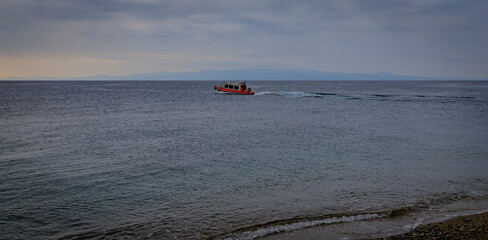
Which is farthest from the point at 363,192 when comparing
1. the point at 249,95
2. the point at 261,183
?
the point at 249,95

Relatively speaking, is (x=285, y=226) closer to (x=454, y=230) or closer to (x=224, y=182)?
(x=454, y=230)

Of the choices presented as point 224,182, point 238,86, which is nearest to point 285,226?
point 224,182

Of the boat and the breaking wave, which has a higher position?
the boat

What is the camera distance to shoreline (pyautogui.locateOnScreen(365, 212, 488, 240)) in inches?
406

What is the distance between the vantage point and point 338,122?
40906 millimetres

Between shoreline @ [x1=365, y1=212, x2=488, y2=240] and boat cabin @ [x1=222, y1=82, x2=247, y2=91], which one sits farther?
boat cabin @ [x1=222, y1=82, x2=247, y2=91]

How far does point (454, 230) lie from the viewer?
1080cm

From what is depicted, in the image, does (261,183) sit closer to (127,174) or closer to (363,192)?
(363,192)

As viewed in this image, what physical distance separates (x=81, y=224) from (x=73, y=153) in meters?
12.1

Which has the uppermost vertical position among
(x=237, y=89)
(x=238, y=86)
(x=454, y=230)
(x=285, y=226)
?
(x=238, y=86)

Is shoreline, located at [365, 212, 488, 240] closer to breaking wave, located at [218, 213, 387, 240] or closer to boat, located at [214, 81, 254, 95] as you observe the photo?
breaking wave, located at [218, 213, 387, 240]

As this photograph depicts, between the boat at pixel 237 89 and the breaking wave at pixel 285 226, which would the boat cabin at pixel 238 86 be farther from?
the breaking wave at pixel 285 226

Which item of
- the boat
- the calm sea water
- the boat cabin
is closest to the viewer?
the calm sea water

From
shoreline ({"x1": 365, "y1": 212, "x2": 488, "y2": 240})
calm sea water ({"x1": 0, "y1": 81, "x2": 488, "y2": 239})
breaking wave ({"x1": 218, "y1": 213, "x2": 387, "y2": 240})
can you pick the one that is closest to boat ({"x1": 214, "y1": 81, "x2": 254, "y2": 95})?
calm sea water ({"x1": 0, "y1": 81, "x2": 488, "y2": 239})
